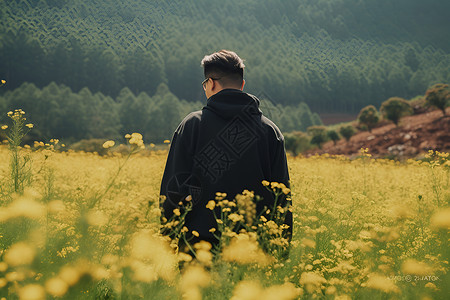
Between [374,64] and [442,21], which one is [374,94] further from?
[442,21]

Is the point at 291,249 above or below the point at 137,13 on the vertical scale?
below

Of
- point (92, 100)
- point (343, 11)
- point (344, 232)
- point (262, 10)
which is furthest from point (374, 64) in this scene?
point (344, 232)

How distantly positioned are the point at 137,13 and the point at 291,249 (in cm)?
1834

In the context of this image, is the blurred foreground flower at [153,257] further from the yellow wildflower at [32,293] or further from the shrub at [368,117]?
the shrub at [368,117]

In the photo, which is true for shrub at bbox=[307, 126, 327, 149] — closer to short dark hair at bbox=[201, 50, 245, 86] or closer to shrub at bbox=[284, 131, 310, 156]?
shrub at bbox=[284, 131, 310, 156]

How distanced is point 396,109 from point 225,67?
2687cm

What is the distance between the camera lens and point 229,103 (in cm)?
240

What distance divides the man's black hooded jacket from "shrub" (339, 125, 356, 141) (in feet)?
86.2

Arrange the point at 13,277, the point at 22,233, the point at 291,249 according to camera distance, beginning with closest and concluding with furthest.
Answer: the point at 13,277
the point at 22,233
the point at 291,249

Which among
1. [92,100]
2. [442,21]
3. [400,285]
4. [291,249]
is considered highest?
[442,21]

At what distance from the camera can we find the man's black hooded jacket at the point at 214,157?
2.35m

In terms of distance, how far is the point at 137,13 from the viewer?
59.4 feet

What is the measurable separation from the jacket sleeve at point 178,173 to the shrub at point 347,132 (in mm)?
26451

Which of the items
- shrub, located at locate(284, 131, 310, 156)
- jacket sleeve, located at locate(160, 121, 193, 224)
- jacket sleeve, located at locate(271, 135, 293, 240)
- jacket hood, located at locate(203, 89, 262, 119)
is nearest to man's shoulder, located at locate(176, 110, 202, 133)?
jacket sleeve, located at locate(160, 121, 193, 224)
